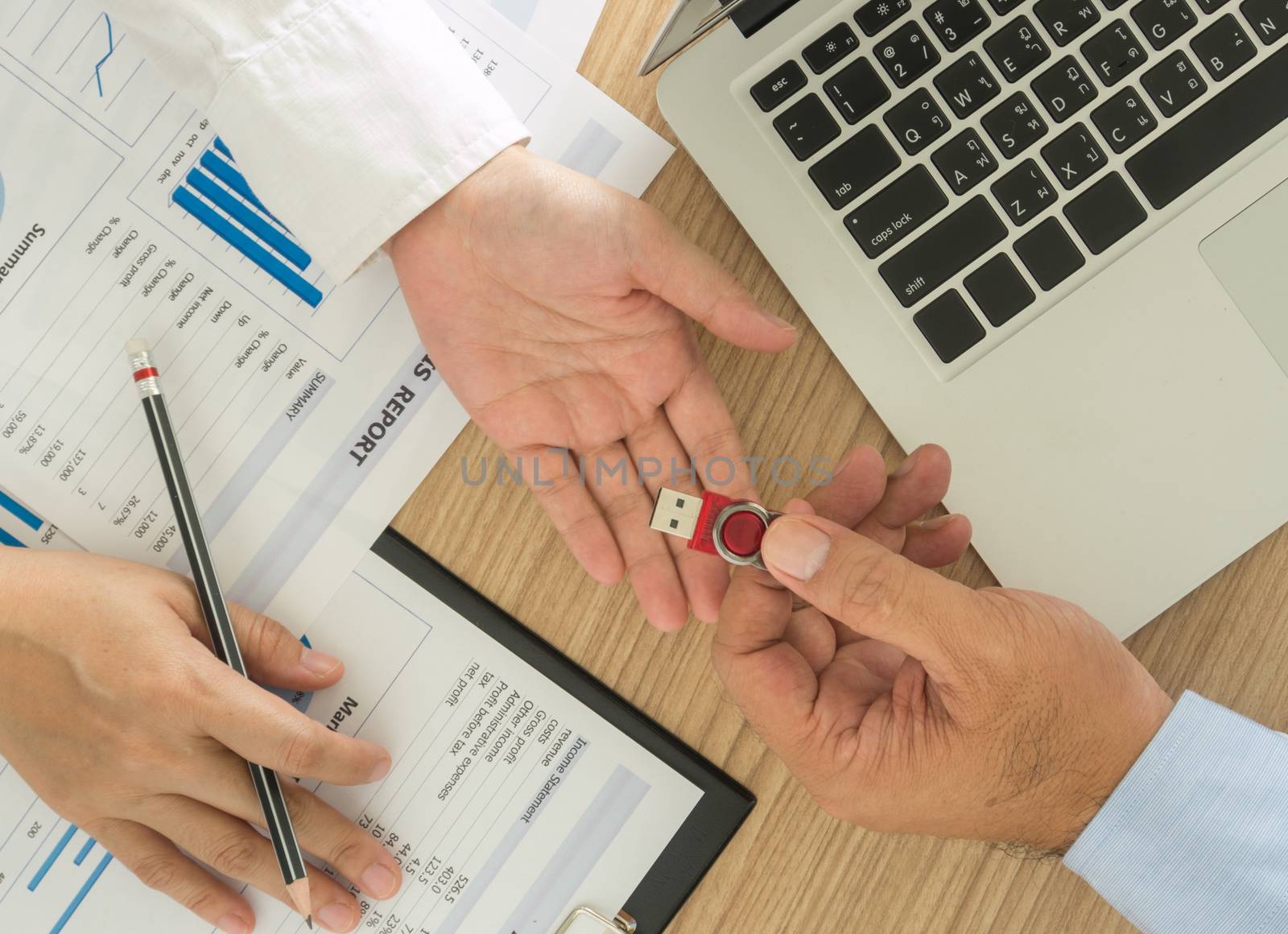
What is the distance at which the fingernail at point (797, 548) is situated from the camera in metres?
0.42

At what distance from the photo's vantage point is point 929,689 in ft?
1.55

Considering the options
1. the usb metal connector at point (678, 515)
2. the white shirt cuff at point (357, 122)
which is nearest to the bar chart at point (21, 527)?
the white shirt cuff at point (357, 122)

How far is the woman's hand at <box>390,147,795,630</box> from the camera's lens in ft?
1.66

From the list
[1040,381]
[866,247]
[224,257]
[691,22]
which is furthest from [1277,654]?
[224,257]

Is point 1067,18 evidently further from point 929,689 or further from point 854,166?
point 929,689

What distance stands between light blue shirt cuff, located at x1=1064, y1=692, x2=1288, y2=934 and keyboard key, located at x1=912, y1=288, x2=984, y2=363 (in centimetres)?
23

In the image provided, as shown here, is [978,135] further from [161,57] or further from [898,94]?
[161,57]

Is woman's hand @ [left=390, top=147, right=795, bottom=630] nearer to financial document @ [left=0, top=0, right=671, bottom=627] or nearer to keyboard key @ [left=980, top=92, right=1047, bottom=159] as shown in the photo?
financial document @ [left=0, top=0, right=671, bottom=627]

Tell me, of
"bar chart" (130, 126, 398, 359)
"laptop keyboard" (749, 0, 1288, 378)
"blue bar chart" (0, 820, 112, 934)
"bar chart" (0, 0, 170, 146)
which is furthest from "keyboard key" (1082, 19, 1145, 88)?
"blue bar chart" (0, 820, 112, 934)

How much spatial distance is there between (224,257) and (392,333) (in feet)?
0.38

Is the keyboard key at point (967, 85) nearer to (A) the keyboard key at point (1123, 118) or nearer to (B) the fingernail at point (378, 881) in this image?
(A) the keyboard key at point (1123, 118)

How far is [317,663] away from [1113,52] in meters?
0.60

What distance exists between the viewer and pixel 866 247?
1.64 ft

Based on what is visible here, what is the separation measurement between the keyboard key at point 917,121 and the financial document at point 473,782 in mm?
402
